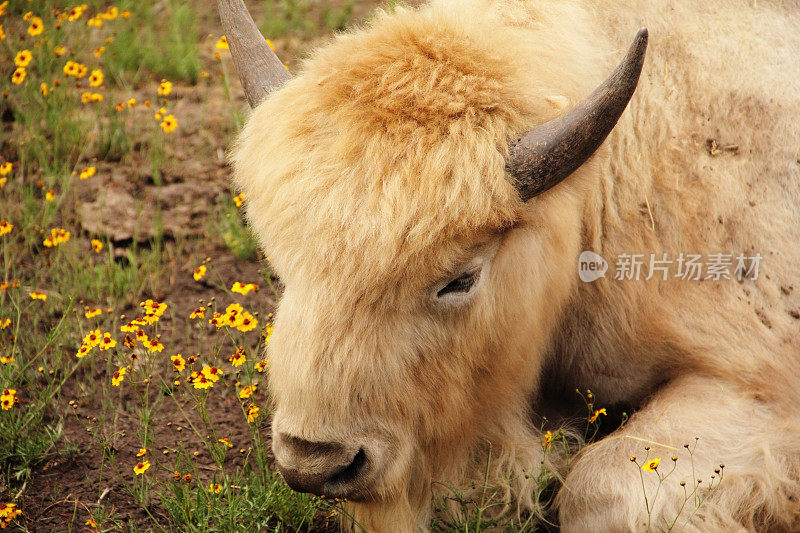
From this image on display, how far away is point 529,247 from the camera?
3.01 meters

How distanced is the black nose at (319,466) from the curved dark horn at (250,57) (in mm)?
1364

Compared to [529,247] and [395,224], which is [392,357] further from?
[529,247]

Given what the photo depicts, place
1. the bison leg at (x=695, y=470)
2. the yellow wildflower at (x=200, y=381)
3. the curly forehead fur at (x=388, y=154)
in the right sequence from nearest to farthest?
1. the curly forehead fur at (x=388, y=154)
2. the bison leg at (x=695, y=470)
3. the yellow wildflower at (x=200, y=381)

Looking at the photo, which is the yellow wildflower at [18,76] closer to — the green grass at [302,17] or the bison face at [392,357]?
the green grass at [302,17]

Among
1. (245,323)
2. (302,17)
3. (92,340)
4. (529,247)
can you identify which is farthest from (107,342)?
(302,17)

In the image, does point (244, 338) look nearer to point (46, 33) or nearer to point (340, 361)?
point (340, 361)

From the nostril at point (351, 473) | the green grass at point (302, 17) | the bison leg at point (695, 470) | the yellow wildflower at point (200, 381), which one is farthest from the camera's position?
the green grass at point (302, 17)

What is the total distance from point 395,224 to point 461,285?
0.37m

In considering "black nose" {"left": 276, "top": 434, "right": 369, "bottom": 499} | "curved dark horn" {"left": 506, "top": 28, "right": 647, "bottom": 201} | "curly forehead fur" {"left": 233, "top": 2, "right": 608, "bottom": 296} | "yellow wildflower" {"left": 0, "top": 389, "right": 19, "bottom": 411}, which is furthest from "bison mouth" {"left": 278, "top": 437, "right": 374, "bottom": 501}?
"yellow wildflower" {"left": 0, "top": 389, "right": 19, "bottom": 411}

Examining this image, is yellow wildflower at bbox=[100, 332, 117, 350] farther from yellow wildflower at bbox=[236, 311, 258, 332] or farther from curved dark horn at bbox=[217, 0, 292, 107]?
curved dark horn at bbox=[217, 0, 292, 107]

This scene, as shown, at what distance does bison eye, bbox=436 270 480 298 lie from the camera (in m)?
2.81

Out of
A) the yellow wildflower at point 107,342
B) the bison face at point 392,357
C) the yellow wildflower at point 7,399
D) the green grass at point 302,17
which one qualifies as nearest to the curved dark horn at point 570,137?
the bison face at point 392,357

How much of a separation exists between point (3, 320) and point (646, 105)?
3.37m

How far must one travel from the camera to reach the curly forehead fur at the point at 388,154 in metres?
2.63
